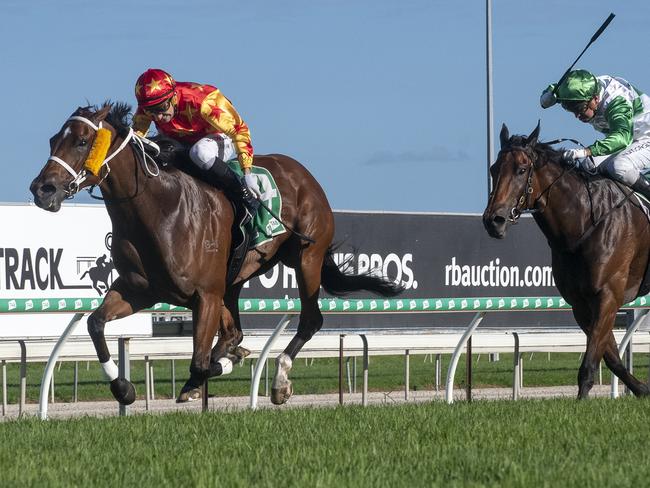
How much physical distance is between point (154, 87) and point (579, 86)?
2.61m

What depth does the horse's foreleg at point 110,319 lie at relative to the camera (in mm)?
6965

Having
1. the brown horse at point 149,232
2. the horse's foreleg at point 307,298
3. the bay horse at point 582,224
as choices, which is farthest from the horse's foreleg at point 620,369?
the brown horse at point 149,232

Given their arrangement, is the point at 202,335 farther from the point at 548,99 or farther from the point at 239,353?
the point at 548,99

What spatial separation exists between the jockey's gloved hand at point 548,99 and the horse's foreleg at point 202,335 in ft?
8.18

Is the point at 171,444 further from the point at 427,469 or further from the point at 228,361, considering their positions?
the point at 228,361

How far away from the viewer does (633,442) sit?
212 inches

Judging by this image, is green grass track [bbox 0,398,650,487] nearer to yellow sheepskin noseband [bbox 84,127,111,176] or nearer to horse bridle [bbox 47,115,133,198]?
horse bridle [bbox 47,115,133,198]

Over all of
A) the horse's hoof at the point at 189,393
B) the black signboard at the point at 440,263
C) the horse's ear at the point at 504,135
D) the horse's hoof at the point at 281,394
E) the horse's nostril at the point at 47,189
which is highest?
the horse's ear at the point at 504,135

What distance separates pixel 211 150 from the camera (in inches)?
293

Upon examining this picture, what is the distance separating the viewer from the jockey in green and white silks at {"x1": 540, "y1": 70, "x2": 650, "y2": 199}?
7.95 m

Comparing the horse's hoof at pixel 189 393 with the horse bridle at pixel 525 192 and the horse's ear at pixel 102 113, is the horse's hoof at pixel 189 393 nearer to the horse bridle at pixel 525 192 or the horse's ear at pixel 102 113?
the horse's ear at pixel 102 113

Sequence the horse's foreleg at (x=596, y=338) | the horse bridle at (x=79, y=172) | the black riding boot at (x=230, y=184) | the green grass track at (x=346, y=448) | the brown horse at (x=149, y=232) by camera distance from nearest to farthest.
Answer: the green grass track at (x=346, y=448) < the horse bridle at (x=79, y=172) < the brown horse at (x=149, y=232) < the black riding boot at (x=230, y=184) < the horse's foreleg at (x=596, y=338)

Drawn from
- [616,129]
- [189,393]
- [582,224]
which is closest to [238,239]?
[189,393]

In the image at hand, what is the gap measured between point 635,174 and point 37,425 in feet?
12.9
